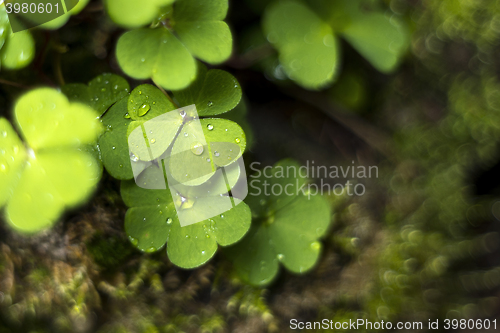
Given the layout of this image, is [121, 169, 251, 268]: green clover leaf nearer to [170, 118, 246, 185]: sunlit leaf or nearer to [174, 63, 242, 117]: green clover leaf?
[170, 118, 246, 185]: sunlit leaf

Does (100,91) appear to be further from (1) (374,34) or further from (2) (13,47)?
(1) (374,34)

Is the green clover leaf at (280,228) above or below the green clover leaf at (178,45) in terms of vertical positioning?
below

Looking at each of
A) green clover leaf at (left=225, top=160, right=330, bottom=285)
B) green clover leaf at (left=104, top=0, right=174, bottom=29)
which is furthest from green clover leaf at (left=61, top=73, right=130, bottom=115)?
green clover leaf at (left=225, top=160, right=330, bottom=285)

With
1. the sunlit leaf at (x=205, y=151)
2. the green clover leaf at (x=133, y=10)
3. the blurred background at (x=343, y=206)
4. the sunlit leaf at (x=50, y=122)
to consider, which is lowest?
the blurred background at (x=343, y=206)

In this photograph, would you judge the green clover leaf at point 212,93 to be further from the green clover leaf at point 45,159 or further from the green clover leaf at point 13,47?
the green clover leaf at point 13,47

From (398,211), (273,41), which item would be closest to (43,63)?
(273,41)

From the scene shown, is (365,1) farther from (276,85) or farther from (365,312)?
(365,312)

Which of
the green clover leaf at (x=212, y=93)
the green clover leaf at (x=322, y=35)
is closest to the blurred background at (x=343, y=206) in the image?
the green clover leaf at (x=322, y=35)
